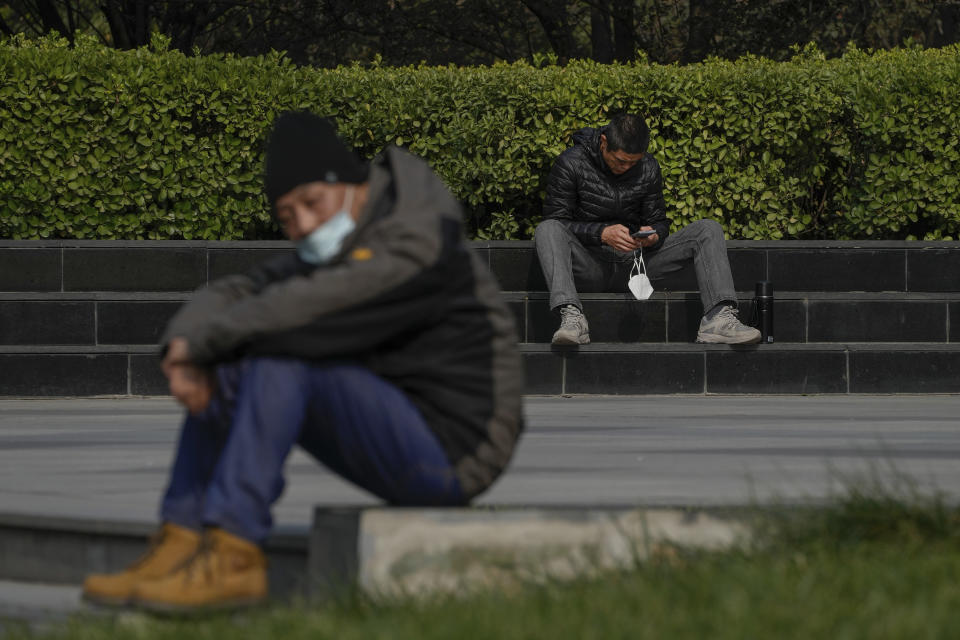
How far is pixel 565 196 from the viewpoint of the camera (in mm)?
10594

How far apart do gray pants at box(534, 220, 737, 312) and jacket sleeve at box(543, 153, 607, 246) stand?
0.07 m

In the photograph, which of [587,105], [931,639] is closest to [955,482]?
[931,639]

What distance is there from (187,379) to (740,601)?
1505 mm

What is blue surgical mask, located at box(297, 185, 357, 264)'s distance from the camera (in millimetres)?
4020

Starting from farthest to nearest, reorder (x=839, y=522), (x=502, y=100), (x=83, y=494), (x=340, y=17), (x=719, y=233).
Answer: (x=340, y=17), (x=502, y=100), (x=719, y=233), (x=83, y=494), (x=839, y=522)

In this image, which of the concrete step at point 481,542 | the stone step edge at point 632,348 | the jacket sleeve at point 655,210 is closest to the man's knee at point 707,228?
the jacket sleeve at point 655,210

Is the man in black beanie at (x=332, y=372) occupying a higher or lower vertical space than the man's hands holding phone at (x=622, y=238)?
lower

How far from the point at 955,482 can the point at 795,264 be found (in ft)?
19.0

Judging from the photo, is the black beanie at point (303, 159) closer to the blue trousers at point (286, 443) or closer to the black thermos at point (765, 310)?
the blue trousers at point (286, 443)

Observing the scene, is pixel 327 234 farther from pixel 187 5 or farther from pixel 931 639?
pixel 187 5

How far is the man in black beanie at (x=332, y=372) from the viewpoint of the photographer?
11.9ft

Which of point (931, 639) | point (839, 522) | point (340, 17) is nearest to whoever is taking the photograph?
point (931, 639)

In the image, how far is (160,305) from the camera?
34.9ft

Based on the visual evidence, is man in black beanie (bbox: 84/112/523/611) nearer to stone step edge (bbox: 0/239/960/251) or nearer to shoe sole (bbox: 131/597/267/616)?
shoe sole (bbox: 131/597/267/616)
